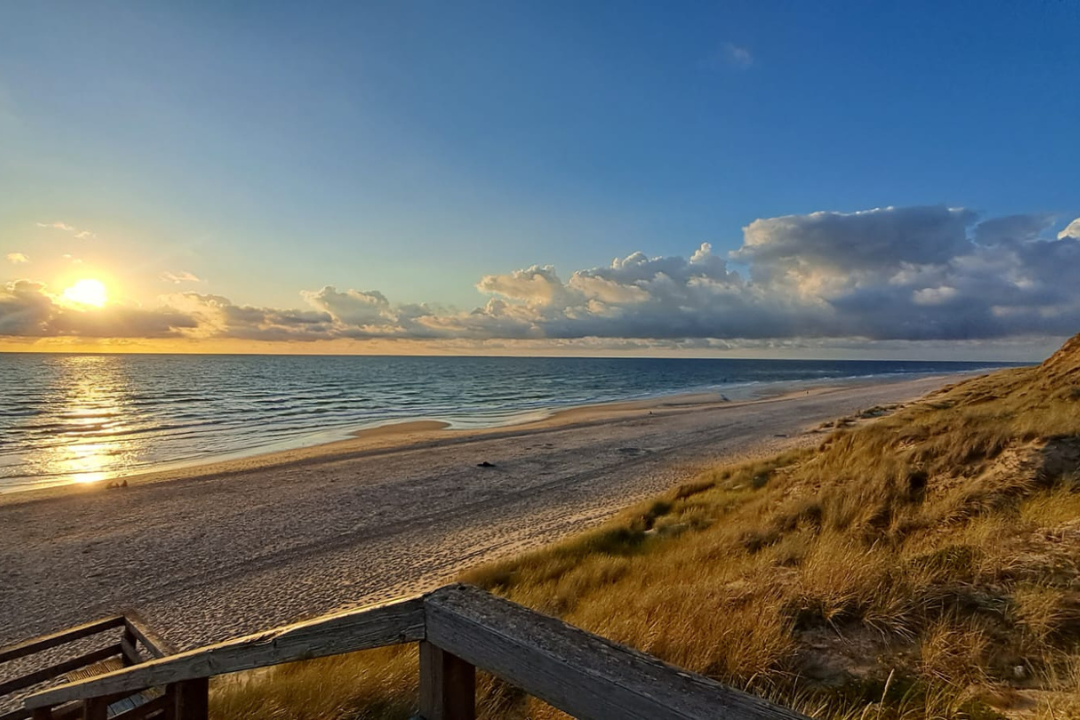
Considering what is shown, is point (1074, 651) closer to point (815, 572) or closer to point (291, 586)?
point (815, 572)

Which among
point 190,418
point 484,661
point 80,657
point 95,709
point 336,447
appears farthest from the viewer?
point 190,418

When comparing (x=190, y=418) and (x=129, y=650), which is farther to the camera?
(x=190, y=418)

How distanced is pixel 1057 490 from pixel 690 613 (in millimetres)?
5429

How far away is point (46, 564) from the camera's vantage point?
11.1 metres

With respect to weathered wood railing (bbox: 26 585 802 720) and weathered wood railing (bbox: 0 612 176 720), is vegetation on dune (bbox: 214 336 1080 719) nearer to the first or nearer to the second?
weathered wood railing (bbox: 0 612 176 720)

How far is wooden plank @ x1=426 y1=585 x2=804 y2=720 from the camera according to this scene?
1.25m

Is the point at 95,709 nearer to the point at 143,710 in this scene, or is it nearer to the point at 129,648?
the point at 143,710

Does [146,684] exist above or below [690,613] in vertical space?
above

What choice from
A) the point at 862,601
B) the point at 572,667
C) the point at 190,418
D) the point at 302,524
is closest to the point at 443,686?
the point at 572,667

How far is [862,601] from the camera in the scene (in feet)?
14.0

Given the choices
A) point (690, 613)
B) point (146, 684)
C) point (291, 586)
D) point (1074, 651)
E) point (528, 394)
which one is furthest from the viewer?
point (528, 394)

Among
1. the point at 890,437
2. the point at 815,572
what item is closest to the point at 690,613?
the point at 815,572

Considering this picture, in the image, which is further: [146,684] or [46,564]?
[46,564]

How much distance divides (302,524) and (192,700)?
39.2ft
